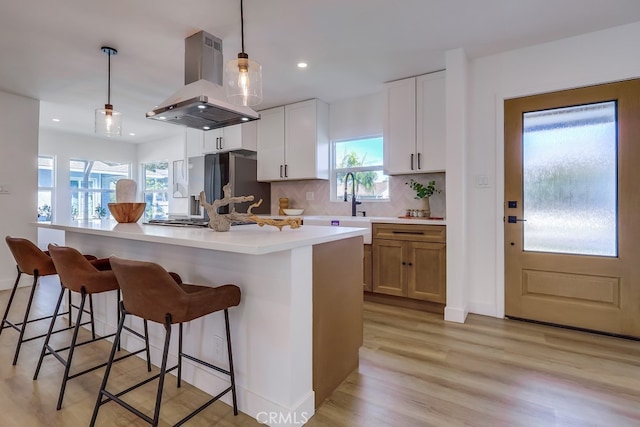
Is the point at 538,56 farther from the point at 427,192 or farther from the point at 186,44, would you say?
the point at 186,44

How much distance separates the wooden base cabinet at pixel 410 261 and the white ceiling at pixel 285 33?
5.58 ft

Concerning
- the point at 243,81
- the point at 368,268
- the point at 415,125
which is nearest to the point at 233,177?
the point at 368,268

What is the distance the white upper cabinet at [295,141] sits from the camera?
170 inches

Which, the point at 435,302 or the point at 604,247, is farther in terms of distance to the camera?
the point at 435,302

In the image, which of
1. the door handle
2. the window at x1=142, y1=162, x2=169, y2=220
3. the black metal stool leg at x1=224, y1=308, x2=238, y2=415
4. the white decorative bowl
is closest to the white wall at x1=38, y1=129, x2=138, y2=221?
the window at x1=142, y1=162, x2=169, y2=220

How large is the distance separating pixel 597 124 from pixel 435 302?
207cm

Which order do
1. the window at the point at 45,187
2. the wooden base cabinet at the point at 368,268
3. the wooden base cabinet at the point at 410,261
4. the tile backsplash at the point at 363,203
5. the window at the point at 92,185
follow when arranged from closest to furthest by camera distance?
1. the wooden base cabinet at the point at 410,261
2. the wooden base cabinet at the point at 368,268
3. the tile backsplash at the point at 363,203
4. the window at the point at 45,187
5. the window at the point at 92,185

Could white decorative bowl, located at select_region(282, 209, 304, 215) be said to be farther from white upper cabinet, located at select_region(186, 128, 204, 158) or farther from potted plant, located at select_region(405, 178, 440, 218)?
white upper cabinet, located at select_region(186, 128, 204, 158)

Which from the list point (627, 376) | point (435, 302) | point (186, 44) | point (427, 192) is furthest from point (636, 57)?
point (186, 44)

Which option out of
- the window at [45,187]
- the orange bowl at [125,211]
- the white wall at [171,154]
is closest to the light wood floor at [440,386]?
the orange bowl at [125,211]

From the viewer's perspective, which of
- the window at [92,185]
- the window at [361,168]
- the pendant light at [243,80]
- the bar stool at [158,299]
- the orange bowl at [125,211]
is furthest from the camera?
the window at [92,185]

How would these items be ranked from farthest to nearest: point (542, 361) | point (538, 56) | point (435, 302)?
point (435, 302), point (538, 56), point (542, 361)

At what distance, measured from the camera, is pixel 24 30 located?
8.59ft

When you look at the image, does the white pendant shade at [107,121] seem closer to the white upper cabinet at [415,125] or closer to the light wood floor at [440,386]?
the light wood floor at [440,386]
